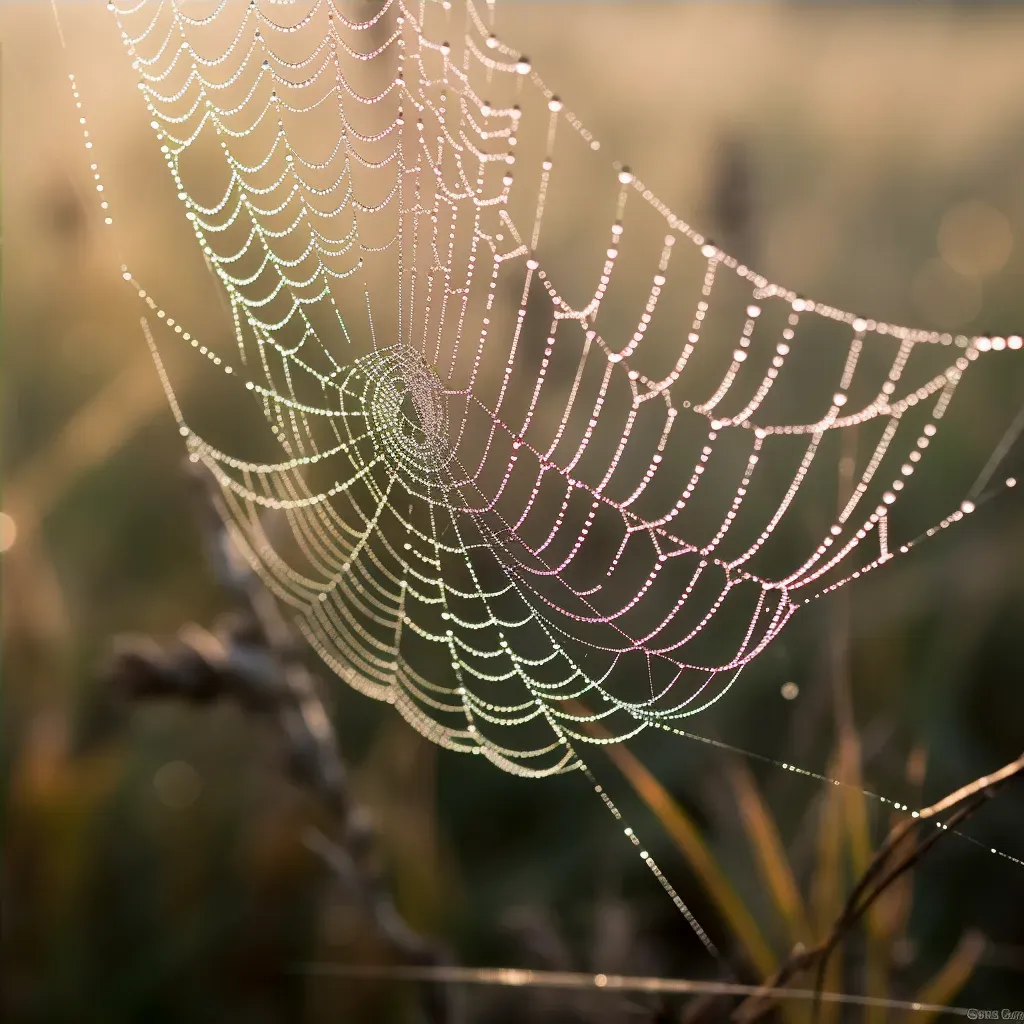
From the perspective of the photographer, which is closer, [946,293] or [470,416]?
[470,416]

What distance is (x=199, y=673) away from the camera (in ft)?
4.51

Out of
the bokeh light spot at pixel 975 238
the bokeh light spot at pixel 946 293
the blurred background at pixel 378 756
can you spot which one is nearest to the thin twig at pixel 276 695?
the blurred background at pixel 378 756

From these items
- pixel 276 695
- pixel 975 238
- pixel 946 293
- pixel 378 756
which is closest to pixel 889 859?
pixel 276 695

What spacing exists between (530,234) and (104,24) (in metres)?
0.95

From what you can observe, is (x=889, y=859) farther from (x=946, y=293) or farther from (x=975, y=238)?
(x=975, y=238)

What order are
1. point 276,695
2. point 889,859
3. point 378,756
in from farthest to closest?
point 378,756, point 276,695, point 889,859

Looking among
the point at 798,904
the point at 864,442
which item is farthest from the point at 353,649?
the point at 864,442

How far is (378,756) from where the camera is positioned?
1886 millimetres

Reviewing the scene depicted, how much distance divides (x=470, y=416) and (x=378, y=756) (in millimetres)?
608

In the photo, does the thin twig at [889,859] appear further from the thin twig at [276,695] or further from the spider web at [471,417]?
the spider web at [471,417]

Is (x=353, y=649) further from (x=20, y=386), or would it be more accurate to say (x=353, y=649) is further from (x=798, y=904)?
(x=20, y=386)

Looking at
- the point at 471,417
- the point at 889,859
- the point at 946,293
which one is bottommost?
the point at 889,859

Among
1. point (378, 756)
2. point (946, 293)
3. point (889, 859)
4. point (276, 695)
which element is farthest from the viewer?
point (946, 293)

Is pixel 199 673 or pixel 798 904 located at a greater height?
pixel 199 673
